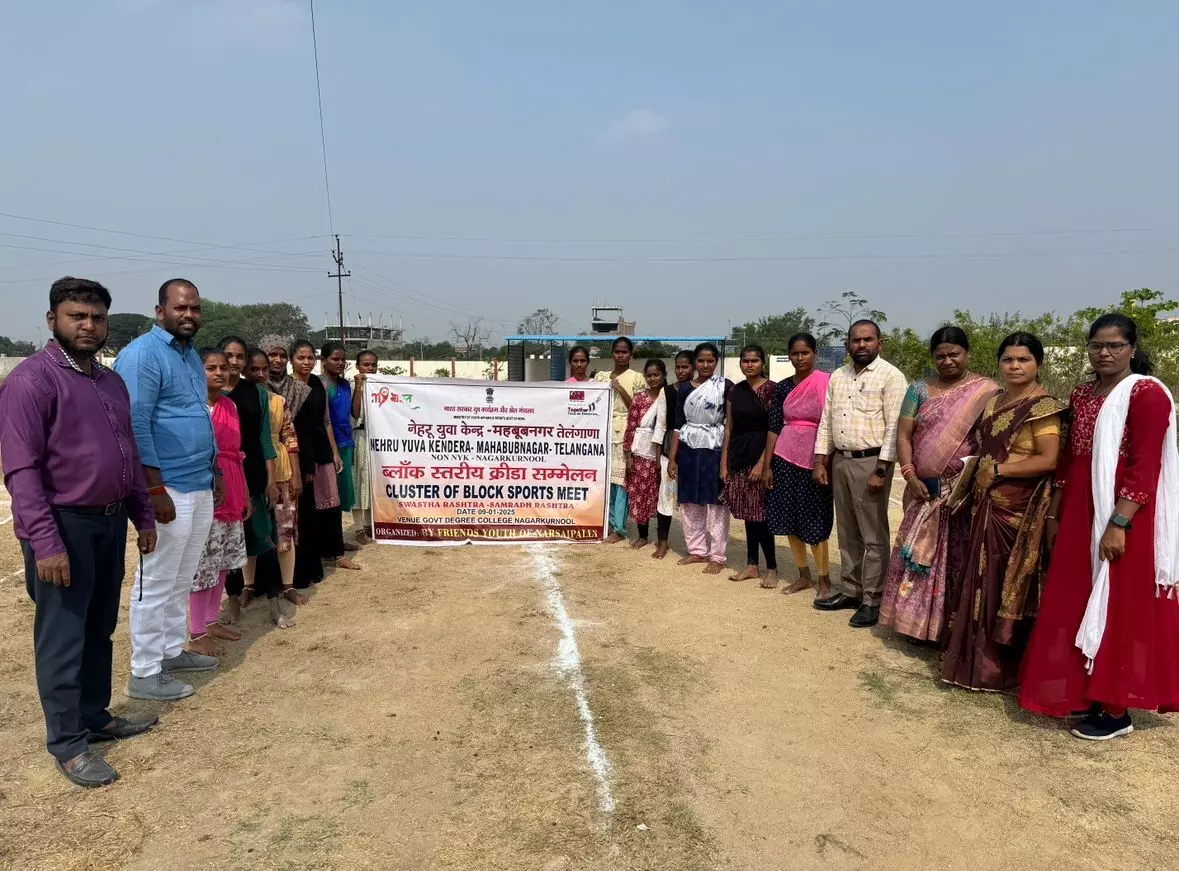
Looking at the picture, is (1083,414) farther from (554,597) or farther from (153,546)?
(153,546)

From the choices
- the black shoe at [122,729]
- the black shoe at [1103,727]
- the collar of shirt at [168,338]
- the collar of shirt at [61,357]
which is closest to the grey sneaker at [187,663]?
the black shoe at [122,729]

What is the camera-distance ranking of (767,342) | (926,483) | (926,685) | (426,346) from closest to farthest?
1. (926,685)
2. (926,483)
3. (767,342)
4. (426,346)

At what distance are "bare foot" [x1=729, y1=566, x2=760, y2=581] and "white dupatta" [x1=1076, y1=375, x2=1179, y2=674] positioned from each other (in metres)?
2.56

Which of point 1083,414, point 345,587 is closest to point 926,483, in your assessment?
point 1083,414

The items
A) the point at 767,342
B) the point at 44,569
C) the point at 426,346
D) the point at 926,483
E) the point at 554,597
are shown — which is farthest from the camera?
the point at 426,346

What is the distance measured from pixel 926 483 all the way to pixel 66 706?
165 inches

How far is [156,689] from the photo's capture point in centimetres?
346

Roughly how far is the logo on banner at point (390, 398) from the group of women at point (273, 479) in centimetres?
27

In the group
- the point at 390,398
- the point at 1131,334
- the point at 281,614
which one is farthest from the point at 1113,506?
the point at 390,398

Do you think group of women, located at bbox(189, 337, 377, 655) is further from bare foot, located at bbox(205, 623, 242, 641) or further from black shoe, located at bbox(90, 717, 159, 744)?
black shoe, located at bbox(90, 717, 159, 744)

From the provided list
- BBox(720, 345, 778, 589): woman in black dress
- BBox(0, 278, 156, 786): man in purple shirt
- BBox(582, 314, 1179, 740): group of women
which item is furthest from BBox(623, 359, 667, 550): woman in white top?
BBox(0, 278, 156, 786): man in purple shirt

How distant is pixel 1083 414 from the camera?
3242mm

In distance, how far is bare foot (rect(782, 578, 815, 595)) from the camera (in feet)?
17.3

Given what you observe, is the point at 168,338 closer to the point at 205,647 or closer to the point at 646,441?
the point at 205,647
